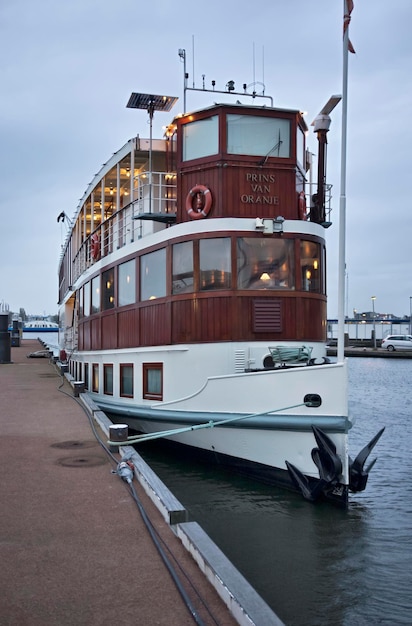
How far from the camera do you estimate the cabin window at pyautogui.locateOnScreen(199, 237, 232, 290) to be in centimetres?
1215

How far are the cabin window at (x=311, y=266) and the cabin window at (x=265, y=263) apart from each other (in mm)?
305

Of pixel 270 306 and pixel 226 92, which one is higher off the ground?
pixel 226 92

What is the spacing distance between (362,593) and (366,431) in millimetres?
15338

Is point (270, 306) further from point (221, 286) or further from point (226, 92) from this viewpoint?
point (226, 92)

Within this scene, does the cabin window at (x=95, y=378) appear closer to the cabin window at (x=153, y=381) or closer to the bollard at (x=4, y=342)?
the cabin window at (x=153, y=381)

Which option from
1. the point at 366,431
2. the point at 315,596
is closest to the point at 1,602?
the point at 315,596

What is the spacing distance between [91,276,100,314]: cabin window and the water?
542 centimetres

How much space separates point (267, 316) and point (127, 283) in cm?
475

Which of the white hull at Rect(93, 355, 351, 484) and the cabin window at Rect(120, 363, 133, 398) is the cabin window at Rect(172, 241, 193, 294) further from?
the cabin window at Rect(120, 363, 133, 398)

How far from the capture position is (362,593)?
729 centimetres

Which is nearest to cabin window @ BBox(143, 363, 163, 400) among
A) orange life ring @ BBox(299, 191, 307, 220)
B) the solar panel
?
orange life ring @ BBox(299, 191, 307, 220)

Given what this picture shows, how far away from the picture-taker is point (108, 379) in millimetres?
16422

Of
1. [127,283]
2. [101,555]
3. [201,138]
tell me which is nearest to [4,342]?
[127,283]

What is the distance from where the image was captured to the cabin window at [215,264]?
12.1 m
